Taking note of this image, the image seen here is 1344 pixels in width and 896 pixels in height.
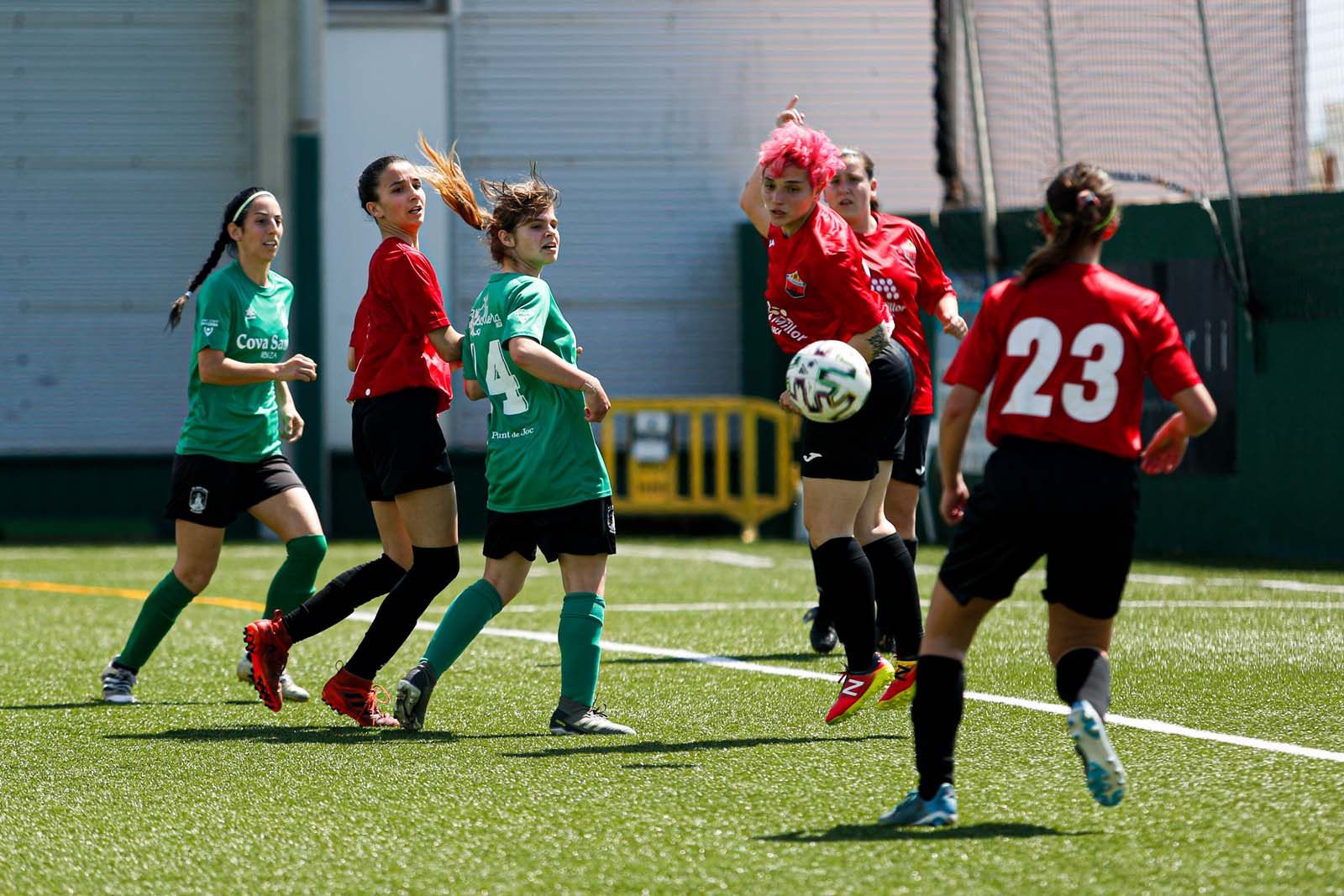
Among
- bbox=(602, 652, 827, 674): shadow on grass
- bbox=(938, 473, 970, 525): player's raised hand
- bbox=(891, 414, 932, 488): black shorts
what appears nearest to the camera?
bbox=(938, 473, 970, 525): player's raised hand

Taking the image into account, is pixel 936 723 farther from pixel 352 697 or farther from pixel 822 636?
pixel 822 636

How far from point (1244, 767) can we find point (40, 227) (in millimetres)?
16544

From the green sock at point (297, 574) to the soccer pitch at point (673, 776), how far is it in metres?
0.43

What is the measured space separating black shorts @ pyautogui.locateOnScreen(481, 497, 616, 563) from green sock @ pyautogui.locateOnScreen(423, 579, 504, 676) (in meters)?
0.17

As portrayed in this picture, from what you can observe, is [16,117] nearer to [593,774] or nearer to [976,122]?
[976,122]

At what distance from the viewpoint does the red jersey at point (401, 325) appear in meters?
6.37

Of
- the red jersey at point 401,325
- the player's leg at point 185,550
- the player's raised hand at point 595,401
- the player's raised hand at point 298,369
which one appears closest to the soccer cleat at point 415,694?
the red jersey at point 401,325

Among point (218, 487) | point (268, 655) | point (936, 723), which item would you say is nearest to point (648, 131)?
point (218, 487)

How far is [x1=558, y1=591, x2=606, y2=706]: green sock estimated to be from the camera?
6098 millimetres

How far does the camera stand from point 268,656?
258 inches

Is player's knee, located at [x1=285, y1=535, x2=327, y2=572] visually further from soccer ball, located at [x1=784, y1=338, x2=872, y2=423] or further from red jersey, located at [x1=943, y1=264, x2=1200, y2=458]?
red jersey, located at [x1=943, y1=264, x2=1200, y2=458]

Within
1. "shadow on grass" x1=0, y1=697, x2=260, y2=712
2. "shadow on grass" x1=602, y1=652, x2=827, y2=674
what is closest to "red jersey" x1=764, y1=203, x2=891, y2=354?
"shadow on grass" x1=602, y1=652, x2=827, y2=674

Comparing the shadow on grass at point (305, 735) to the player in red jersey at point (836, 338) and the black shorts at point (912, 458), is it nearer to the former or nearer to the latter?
the player in red jersey at point (836, 338)

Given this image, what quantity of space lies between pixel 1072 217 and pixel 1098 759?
1.31 meters
